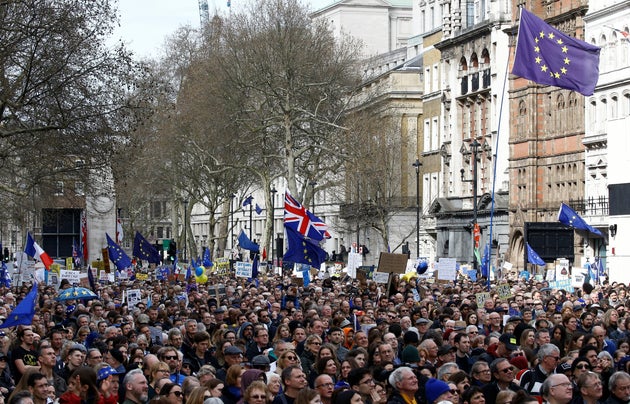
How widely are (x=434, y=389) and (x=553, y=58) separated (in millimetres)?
20516

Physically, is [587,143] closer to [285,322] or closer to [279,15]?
[279,15]

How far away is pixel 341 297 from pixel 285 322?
28.1 feet

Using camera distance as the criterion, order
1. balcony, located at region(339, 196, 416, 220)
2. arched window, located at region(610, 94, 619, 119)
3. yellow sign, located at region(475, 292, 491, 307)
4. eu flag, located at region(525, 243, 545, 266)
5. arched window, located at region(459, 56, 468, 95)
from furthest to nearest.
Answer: balcony, located at region(339, 196, 416, 220) → arched window, located at region(459, 56, 468, 95) → arched window, located at region(610, 94, 619, 119) → eu flag, located at region(525, 243, 545, 266) → yellow sign, located at region(475, 292, 491, 307)

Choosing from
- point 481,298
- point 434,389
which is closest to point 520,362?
point 434,389

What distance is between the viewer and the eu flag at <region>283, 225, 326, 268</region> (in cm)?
4056

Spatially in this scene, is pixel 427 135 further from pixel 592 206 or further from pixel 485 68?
pixel 592 206

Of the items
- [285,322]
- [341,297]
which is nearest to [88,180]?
A: [341,297]

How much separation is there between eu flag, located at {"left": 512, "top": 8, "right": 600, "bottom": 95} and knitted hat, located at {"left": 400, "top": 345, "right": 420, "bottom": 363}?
15.6 m

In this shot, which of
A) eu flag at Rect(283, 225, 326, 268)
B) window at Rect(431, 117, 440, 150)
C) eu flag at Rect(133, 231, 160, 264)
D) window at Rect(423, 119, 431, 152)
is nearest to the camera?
eu flag at Rect(283, 225, 326, 268)

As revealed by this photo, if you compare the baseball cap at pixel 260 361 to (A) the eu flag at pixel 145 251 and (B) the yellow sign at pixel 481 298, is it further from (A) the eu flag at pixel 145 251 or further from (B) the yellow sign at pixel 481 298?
(A) the eu flag at pixel 145 251

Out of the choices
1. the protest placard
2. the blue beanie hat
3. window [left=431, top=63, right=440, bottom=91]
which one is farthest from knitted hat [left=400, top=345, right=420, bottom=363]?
window [left=431, top=63, right=440, bottom=91]

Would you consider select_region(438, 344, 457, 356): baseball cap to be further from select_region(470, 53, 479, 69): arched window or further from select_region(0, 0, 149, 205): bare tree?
select_region(470, 53, 479, 69): arched window

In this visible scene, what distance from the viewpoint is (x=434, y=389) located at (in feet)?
44.3

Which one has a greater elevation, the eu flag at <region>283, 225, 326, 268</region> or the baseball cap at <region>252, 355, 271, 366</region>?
the eu flag at <region>283, 225, 326, 268</region>
